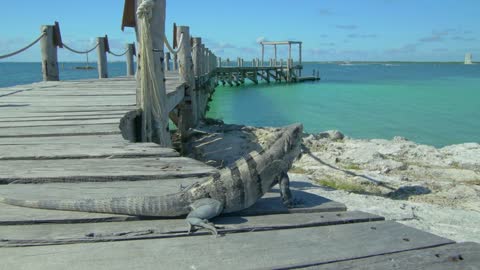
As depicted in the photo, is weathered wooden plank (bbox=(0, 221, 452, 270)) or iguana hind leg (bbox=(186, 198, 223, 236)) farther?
iguana hind leg (bbox=(186, 198, 223, 236))

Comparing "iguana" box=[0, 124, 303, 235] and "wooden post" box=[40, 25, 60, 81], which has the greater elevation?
"wooden post" box=[40, 25, 60, 81]

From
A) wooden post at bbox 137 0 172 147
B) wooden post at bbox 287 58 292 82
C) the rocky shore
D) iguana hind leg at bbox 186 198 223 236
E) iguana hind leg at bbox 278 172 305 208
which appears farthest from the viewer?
wooden post at bbox 287 58 292 82

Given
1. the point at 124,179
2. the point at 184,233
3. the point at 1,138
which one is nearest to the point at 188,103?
the point at 1,138

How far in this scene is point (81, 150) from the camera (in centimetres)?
388

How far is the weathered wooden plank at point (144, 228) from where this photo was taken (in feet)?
6.57

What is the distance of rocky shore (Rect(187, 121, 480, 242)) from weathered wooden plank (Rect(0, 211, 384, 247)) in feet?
12.6

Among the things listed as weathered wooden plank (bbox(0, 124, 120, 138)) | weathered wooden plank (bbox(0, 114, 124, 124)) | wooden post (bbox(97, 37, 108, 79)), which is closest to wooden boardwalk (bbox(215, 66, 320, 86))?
wooden post (bbox(97, 37, 108, 79))

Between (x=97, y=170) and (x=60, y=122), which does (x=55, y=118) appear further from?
(x=97, y=170)

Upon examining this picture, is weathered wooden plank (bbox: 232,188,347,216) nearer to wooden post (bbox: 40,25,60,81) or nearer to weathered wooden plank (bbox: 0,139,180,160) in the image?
weathered wooden plank (bbox: 0,139,180,160)

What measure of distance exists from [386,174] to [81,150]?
7544 mm

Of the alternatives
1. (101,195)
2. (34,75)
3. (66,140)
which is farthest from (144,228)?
(34,75)

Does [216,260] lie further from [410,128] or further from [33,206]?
[410,128]

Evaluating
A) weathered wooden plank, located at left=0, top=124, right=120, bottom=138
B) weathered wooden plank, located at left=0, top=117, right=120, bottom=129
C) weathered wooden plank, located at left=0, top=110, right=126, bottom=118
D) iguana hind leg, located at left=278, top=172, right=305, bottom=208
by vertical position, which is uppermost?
weathered wooden plank, located at left=0, top=110, right=126, bottom=118

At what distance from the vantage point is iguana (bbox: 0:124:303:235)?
232cm
